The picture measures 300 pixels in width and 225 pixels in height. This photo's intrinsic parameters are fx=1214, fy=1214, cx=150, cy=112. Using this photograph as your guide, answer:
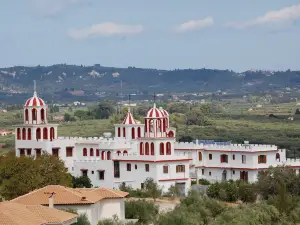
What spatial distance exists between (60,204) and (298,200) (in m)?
13.9

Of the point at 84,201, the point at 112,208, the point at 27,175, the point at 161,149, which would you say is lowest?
the point at 112,208

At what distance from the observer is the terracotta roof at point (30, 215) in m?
39.7

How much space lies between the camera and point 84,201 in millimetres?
50500

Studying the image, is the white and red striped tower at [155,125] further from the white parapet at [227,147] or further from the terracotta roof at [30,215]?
the terracotta roof at [30,215]

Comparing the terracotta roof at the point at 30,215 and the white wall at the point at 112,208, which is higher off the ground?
the terracotta roof at the point at 30,215

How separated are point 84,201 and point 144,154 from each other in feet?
73.7

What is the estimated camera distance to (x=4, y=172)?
202ft

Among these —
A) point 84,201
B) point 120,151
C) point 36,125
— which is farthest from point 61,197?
point 36,125

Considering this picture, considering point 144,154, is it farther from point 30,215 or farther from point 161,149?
point 30,215

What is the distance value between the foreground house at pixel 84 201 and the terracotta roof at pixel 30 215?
3.54 m

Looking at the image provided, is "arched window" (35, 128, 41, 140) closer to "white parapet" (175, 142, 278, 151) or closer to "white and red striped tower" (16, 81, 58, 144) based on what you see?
"white and red striped tower" (16, 81, 58, 144)

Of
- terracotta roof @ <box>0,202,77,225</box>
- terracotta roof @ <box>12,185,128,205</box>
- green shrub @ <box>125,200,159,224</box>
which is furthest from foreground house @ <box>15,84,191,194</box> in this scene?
terracotta roof @ <box>0,202,77,225</box>

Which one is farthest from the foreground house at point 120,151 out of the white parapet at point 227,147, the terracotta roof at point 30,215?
the terracotta roof at point 30,215

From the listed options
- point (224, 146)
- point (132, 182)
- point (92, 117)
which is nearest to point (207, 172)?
point (224, 146)
